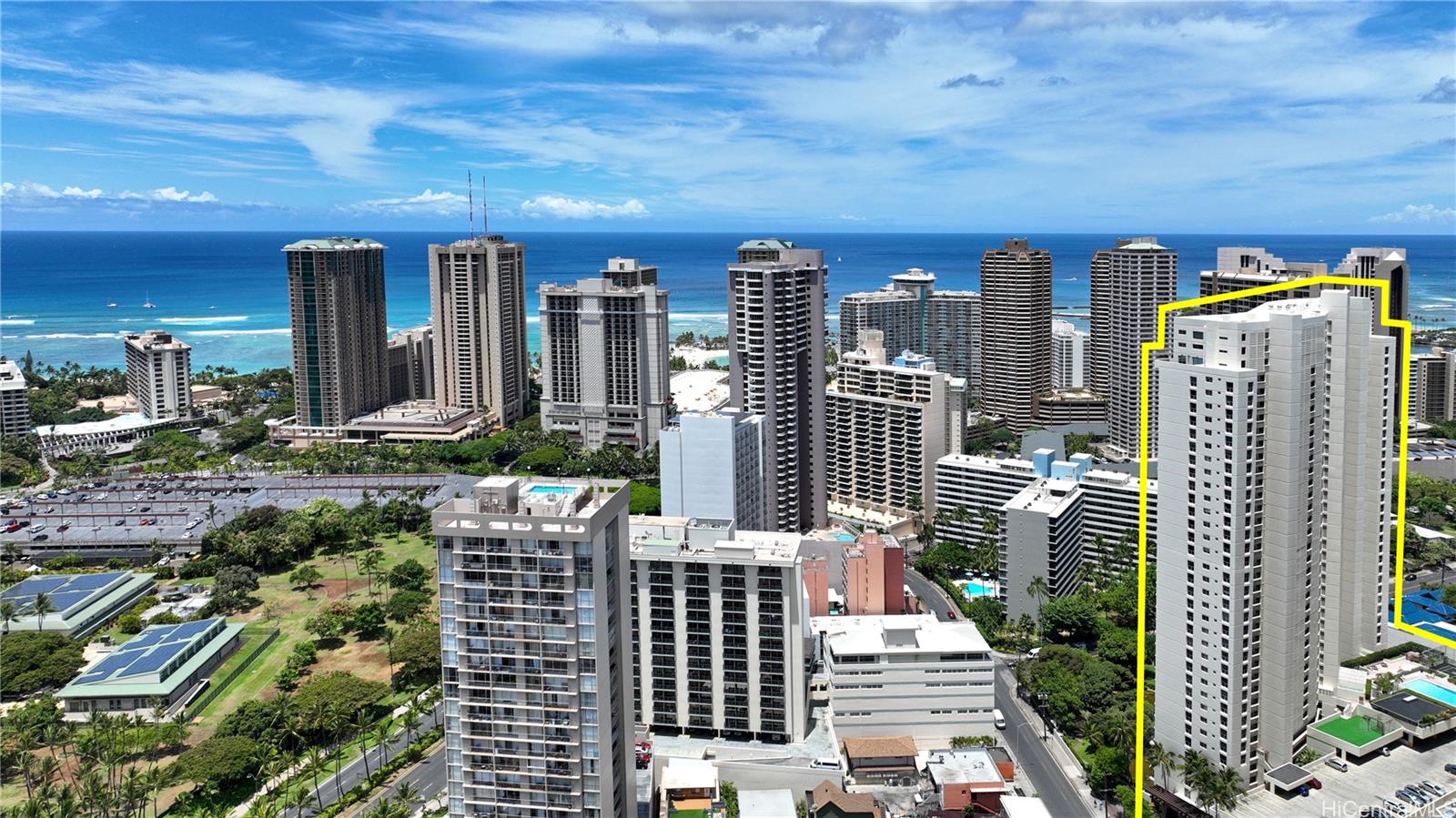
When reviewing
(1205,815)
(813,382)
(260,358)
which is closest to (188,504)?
(813,382)

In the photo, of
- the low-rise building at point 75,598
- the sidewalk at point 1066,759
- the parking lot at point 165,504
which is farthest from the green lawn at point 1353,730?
the parking lot at point 165,504

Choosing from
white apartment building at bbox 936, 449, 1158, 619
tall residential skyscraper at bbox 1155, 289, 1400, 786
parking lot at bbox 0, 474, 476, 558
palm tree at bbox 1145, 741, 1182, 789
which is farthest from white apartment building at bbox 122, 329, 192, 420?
tall residential skyscraper at bbox 1155, 289, 1400, 786

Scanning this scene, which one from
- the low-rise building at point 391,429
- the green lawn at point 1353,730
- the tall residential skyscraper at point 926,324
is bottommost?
the green lawn at point 1353,730

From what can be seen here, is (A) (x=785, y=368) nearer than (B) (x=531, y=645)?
No

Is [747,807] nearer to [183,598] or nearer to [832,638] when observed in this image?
[832,638]

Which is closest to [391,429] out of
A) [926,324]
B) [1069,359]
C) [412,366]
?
[412,366]

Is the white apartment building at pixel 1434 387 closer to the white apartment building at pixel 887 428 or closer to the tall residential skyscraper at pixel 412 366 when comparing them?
the white apartment building at pixel 887 428

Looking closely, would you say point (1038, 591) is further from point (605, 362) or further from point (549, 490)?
point (605, 362)
